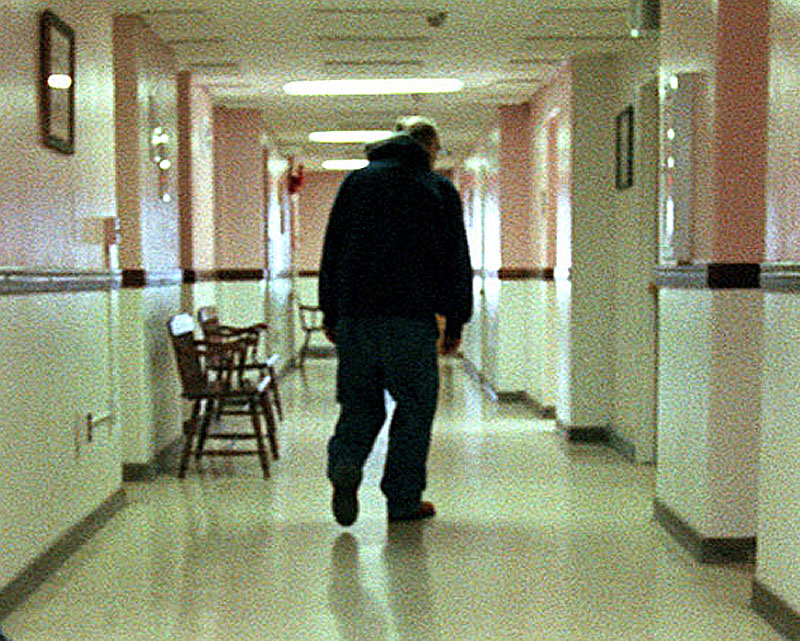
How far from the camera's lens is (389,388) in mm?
4586

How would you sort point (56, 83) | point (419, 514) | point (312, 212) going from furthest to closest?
1. point (312, 212)
2. point (419, 514)
3. point (56, 83)

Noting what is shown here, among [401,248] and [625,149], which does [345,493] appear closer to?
[401,248]

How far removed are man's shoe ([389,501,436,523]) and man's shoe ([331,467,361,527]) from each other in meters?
0.29

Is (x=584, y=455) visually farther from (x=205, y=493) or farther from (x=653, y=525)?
(x=205, y=493)

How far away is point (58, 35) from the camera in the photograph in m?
4.12

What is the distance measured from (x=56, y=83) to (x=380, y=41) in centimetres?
302

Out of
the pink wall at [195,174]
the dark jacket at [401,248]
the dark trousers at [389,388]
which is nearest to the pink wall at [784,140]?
the dark jacket at [401,248]

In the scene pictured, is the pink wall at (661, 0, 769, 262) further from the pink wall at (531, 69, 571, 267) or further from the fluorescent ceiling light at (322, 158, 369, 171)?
the fluorescent ceiling light at (322, 158, 369, 171)

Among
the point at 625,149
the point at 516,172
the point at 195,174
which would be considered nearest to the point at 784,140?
the point at 625,149

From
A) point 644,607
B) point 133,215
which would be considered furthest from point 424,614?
point 133,215

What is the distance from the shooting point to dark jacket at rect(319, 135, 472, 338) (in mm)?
4508

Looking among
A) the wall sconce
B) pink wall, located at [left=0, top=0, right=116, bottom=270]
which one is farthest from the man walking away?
the wall sconce

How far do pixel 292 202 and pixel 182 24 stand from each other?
930 centimetres

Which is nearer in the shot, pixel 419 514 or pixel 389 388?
pixel 389 388
